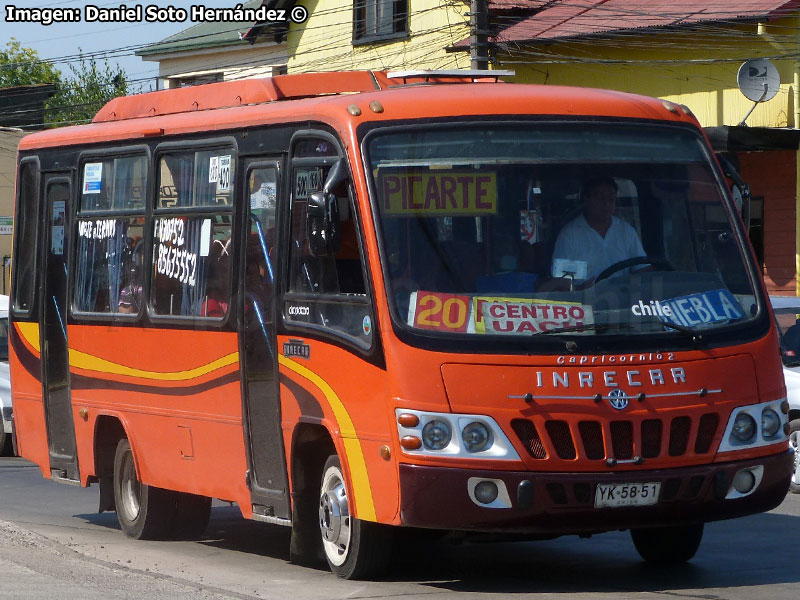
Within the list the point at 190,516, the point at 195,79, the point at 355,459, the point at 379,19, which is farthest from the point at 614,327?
the point at 195,79

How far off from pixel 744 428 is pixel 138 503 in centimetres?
489

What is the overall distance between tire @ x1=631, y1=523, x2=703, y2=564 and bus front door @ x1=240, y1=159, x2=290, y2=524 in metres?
2.18

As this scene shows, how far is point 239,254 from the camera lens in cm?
996

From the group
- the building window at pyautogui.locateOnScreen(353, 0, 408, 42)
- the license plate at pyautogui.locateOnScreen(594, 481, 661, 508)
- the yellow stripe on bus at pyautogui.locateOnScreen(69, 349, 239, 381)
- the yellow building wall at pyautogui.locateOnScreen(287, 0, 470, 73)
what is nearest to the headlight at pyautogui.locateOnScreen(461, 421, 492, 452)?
the license plate at pyautogui.locateOnScreen(594, 481, 661, 508)

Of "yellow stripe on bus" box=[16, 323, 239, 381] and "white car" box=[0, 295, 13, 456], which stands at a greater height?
"yellow stripe on bus" box=[16, 323, 239, 381]

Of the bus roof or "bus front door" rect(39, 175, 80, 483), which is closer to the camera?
the bus roof

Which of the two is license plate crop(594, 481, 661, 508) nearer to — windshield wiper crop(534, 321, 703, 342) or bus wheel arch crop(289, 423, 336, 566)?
windshield wiper crop(534, 321, 703, 342)

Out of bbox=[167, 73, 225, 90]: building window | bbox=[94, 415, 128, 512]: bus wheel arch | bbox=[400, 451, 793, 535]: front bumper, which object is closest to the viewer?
bbox=[400, 451, 793, 535]: front bumper

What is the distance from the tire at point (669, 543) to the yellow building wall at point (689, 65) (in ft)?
53.2

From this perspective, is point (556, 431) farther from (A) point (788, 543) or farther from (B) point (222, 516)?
(B) point (222, 516)

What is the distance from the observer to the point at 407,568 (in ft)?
31.3

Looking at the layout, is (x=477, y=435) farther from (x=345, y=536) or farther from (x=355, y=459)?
(x=345, y=536)

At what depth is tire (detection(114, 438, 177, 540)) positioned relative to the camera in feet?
37.7

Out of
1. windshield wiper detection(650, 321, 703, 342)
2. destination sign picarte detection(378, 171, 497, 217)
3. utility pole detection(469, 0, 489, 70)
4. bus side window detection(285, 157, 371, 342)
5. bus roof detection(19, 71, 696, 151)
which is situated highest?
utility pole detection(469, 0, 489, 70)
